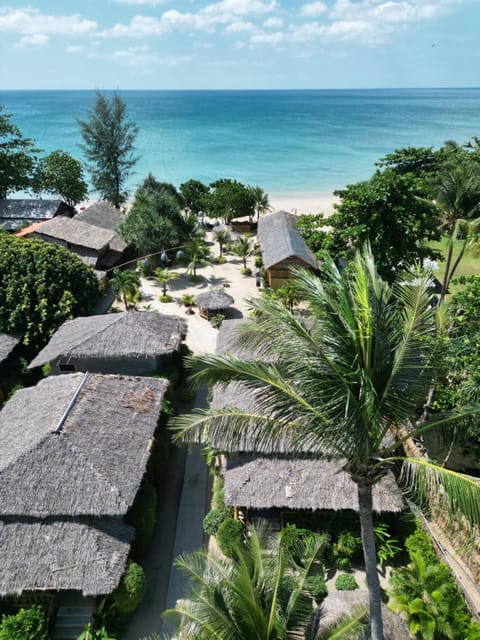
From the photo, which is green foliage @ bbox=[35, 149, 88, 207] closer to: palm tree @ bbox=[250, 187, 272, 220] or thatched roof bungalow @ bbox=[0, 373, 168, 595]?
palm tree @ bbox=[250, 187, 272, 220]

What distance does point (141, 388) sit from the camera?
14.8 metres

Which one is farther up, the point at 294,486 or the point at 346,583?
the point at 294,486

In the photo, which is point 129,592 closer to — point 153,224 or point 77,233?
point 153,224

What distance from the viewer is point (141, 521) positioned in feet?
38.4

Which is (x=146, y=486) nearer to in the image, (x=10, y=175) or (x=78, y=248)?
(x=78, y=248)

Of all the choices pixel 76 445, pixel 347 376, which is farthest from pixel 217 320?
pixel 347 376

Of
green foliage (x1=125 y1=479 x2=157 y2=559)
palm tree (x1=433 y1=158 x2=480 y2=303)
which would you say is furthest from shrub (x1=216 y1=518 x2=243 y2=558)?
palm tree (x1=433 y1=158 x2=480 y2=303)

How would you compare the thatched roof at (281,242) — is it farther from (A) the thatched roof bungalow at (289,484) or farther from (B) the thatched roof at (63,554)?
(B) the thatched roof at (63,554)

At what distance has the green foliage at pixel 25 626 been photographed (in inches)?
370

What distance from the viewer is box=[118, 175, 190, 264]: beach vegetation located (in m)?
28.8

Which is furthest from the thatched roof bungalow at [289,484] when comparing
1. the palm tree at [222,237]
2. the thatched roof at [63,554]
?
the palm tree at [222,237]

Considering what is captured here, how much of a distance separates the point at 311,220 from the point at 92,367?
43.5ft

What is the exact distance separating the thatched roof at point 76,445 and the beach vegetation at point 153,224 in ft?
52.8

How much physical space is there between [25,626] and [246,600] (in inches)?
229
